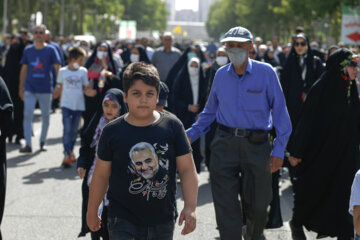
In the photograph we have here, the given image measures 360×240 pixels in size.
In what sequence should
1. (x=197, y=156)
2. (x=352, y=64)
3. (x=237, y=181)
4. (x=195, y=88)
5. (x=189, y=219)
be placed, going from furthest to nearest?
1. (x=195, y=88)
2. (x=197, y=156)
3. (x=352, y=64)
4. (x=237, y=181)
5. (x=189, y=219)

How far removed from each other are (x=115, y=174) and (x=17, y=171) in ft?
22.1

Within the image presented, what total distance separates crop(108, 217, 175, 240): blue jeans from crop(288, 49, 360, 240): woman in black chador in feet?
8.56

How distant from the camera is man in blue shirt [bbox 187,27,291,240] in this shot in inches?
232

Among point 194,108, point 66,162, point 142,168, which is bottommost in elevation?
point 66,162

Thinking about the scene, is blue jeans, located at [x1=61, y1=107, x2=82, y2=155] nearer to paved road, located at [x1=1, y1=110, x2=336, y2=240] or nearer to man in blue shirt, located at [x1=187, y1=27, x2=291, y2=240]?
paved road, located at [x1=1, y1=110, x2=336, y2=240]

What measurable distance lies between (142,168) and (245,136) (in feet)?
5.56

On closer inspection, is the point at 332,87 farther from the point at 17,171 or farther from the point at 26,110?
the point at 26,110

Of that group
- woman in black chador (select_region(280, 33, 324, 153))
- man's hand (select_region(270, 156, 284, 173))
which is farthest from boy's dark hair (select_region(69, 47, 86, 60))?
man's hand (select_region(270, 156, 284, 173))

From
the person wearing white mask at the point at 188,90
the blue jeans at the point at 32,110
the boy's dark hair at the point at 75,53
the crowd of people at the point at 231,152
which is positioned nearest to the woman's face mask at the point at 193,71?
the person wearing white mask at the point at 188,90

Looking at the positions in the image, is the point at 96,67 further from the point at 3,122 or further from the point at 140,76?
the point at 140,76

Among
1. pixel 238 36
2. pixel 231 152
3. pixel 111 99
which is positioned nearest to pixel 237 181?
pixel 231 152

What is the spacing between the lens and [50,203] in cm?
871

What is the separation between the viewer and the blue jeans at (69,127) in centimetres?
1144

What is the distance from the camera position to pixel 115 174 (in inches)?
174
